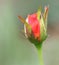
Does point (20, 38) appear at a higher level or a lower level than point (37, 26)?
higher

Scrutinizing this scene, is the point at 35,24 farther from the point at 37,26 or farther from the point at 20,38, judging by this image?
the point at 20,38

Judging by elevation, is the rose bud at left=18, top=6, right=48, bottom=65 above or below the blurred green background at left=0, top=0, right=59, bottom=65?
below

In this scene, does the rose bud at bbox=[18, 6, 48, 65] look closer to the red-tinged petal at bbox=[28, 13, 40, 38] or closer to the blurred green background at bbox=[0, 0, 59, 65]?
the red-tinged petal at bbox=[28, 13, 40, 38]

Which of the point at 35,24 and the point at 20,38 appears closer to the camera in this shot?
the point at 35,24

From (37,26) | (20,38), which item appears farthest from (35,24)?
(20,38)

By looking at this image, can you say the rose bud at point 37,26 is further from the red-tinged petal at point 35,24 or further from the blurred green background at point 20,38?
the blurred green background at point 20,38

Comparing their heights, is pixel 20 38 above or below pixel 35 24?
above

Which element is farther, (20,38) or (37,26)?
(20,38)

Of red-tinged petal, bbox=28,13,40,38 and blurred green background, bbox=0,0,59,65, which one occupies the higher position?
blurred green background, bbox=0,0,59,65

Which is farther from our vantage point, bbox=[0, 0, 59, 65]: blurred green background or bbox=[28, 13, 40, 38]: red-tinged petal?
bbox=[0, 0, 59, 65]: blurred green background

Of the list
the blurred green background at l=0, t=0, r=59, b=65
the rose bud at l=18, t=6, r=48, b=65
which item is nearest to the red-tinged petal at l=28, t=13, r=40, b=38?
the rose bud at l=18, t=6, r=48, b=65

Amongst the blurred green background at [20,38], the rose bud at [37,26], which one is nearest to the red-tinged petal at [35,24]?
the rose bud at [37,26]
